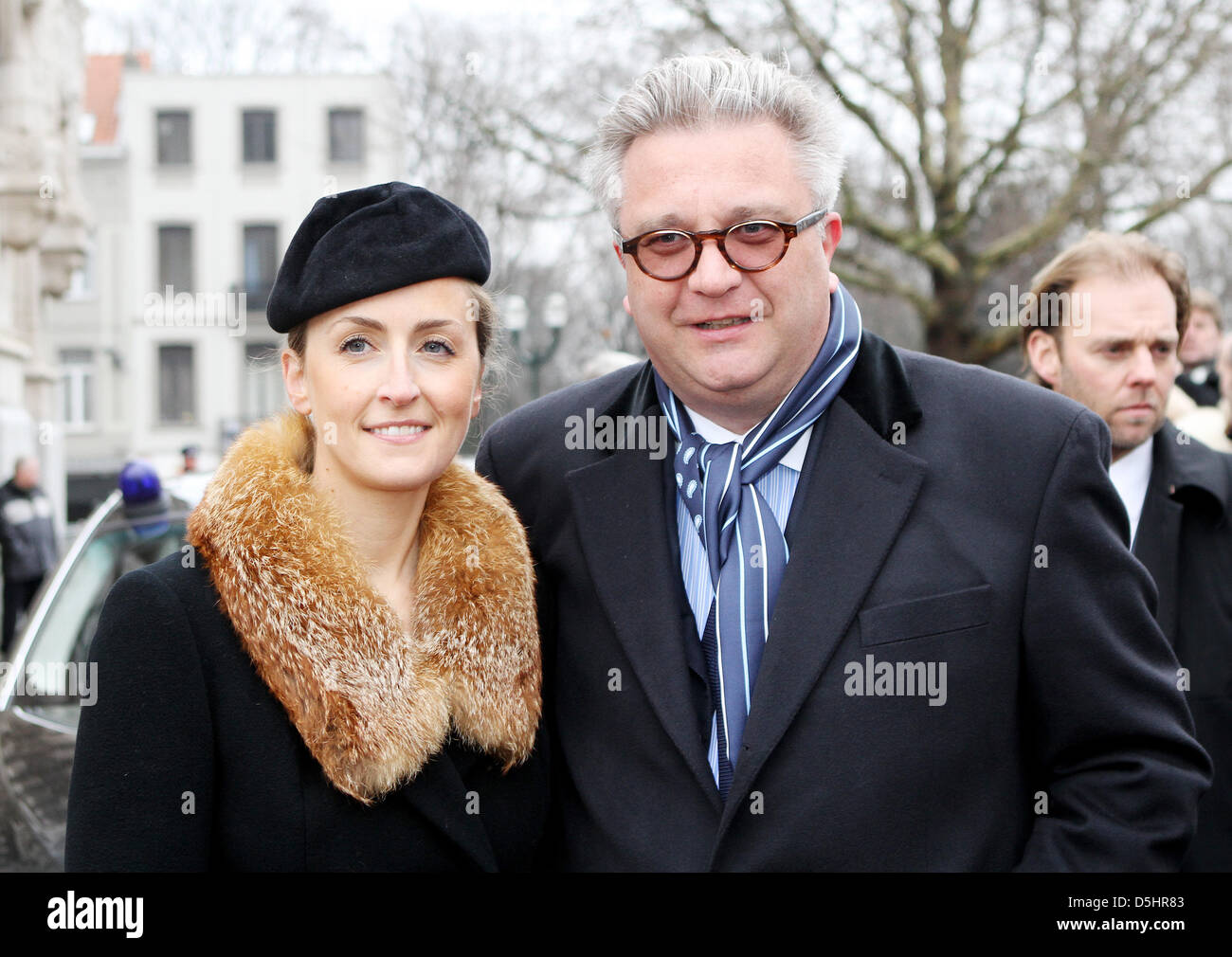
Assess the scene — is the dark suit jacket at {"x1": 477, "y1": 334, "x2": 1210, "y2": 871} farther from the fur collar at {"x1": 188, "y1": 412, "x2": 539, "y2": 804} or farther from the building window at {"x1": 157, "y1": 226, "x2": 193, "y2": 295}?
the building window at {"x1": 157, "y1": 226, "x2": 193, "y2": 295}

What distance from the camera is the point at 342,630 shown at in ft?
8.00

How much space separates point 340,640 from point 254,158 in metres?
40.7

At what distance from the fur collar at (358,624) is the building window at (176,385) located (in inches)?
1531

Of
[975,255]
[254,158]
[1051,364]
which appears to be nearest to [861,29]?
[975,255]

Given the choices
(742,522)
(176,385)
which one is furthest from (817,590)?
(176,385)

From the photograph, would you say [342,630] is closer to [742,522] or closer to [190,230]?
[742,522]

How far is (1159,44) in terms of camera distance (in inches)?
576

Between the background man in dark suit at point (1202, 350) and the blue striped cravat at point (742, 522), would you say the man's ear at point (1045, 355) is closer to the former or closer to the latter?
the blue striped cravat at point (742, 522)

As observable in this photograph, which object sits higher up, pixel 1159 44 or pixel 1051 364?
pixel 1159 44

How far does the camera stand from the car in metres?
4.20

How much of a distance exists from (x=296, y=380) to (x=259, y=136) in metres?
40.3

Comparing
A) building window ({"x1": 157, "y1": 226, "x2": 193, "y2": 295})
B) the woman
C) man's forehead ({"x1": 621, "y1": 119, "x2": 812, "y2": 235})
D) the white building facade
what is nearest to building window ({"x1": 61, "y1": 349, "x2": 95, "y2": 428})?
the white building facade

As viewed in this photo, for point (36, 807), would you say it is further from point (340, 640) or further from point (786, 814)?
point (786, 814)

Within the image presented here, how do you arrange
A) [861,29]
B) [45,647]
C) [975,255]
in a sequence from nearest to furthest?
[45,647]
[861,29]
[975,255]
